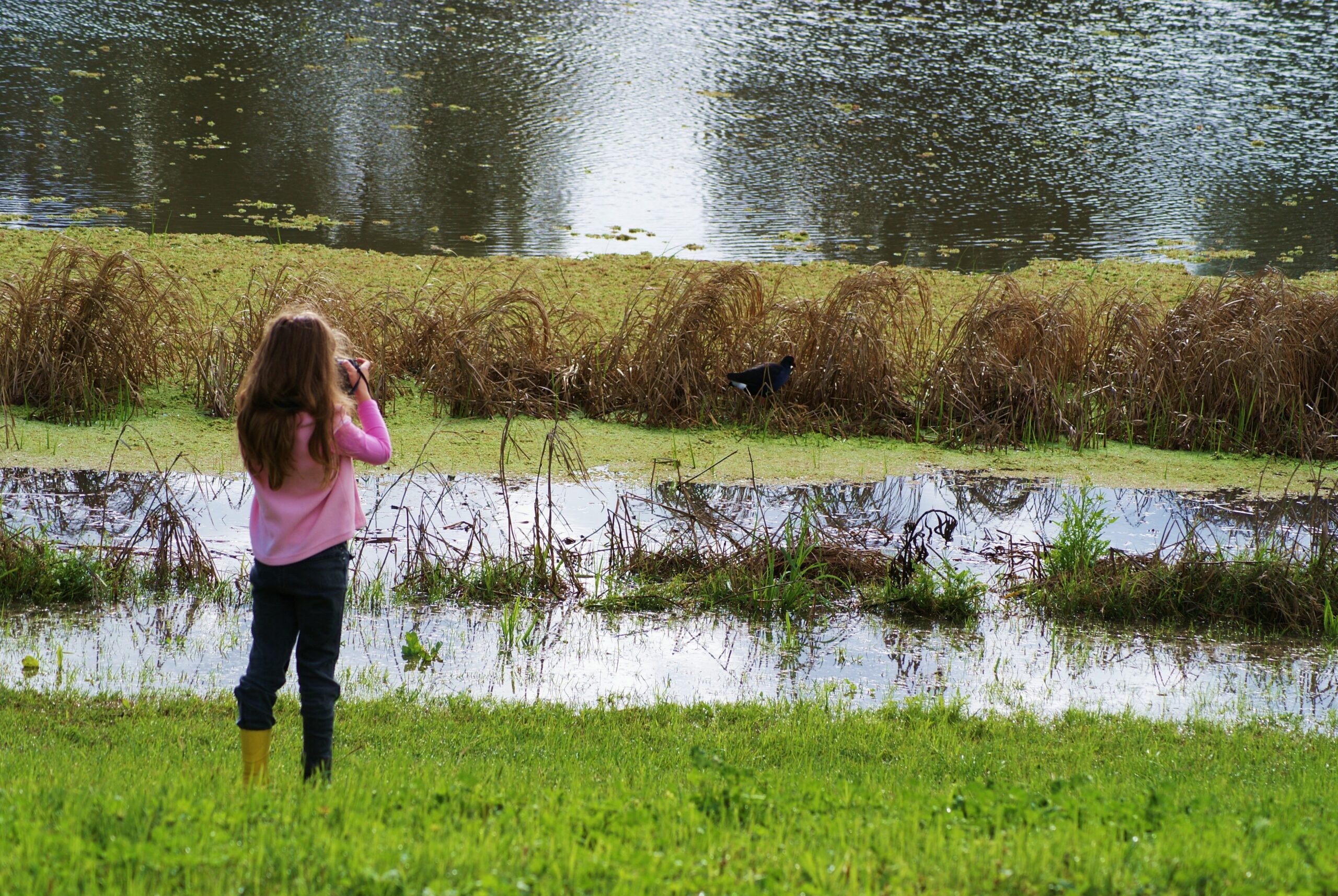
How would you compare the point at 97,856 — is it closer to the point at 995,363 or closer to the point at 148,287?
the point at 148,287

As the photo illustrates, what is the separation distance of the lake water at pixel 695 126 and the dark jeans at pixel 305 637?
1069 cm

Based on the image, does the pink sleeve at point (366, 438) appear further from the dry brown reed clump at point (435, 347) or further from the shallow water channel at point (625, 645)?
the dry brown reed clump at point (435, 347)

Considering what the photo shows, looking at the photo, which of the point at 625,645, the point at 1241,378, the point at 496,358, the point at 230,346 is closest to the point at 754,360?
the point at 496,358

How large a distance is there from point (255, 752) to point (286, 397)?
1024 millimetres

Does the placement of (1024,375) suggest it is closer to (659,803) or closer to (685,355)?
(685,355)

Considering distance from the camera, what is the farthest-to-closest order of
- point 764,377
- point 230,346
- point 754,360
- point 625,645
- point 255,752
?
point 754,360 < point 230,346 < point 764,377 < point 625,645 < point 255,752

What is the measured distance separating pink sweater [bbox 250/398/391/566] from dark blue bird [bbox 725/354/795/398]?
5.09m

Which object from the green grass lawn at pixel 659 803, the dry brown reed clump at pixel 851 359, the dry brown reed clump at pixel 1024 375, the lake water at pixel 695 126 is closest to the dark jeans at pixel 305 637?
the green grass lawn at pixel 659 803

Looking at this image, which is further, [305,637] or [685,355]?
[685,355]

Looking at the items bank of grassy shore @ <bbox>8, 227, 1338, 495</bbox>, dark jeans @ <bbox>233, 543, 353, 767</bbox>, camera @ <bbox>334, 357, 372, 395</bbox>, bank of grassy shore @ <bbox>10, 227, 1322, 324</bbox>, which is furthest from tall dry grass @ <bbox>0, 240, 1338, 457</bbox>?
dark jeans @ <bbox>233, 543, 353, 767</bbox>

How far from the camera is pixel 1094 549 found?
6211 mm

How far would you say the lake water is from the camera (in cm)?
1576

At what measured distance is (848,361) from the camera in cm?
893

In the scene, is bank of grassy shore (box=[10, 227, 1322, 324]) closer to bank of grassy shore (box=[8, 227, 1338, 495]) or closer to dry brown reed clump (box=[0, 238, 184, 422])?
bank of grassy shore (box=[8, 227, 1338, 495])
